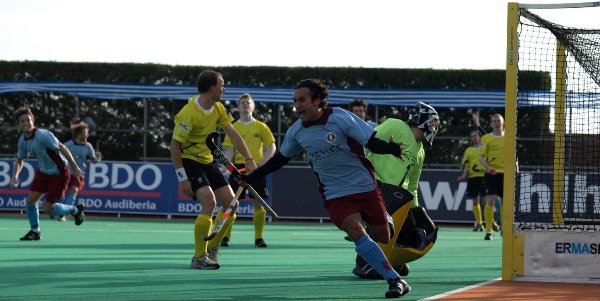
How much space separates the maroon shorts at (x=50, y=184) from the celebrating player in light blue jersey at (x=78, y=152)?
4.05 meters

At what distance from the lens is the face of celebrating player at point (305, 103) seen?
30.0 ft

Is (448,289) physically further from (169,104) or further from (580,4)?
(169,104)

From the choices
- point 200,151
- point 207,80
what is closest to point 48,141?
point 200,151

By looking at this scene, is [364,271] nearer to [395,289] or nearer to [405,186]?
[405,186]

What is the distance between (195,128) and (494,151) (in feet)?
32.8

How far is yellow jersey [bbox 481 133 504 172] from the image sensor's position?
67.8ft

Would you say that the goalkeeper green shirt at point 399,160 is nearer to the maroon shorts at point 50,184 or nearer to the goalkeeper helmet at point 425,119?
the goalkeeper helmet at point 425,119

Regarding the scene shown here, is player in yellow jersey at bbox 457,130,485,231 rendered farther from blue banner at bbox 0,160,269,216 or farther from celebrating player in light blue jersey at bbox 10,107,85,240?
celebrating player in light blue jersey at bbox 10,107,85,240

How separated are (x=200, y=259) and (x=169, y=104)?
16.9m

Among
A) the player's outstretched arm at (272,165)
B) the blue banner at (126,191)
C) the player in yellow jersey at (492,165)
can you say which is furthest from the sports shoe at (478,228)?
the player's outstretched arm at (272,165)

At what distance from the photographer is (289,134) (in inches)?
375

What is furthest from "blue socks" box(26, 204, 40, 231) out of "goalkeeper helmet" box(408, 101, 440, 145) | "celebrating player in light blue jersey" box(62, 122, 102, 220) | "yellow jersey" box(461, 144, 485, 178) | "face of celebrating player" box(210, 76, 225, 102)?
"yellow jersey" box(461, 144, 485, 178)

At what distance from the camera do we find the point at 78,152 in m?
23.2

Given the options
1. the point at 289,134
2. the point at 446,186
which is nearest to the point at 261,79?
the point at 446,186
